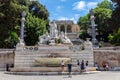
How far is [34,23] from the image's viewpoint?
56531 millimetres

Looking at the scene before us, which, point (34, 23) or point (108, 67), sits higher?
point (34, 23)

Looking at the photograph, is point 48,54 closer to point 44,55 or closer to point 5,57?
point 44,55

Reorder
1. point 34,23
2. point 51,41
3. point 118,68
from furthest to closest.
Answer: point 34,23
point 51,41
point 118,68

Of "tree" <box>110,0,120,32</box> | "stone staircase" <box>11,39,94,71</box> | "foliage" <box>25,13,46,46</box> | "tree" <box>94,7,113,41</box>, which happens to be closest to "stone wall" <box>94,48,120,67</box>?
"stone staircase" <box>11,39,94,71</box>

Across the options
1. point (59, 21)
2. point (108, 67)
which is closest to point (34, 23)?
point (108, 67)

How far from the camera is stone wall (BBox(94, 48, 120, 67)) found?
34562mm

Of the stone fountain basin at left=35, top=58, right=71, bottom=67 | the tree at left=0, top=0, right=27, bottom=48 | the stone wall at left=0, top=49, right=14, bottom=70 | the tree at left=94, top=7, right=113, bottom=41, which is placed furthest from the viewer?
the tree at left=94, top=7, right=113, bottom=41

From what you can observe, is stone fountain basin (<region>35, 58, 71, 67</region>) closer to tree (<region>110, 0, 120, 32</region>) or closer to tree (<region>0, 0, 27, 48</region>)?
tree (<region>0, 0, 27, 48</region>)

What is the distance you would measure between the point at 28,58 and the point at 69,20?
67810 millimetres

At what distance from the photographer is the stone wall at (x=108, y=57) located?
1361 inches

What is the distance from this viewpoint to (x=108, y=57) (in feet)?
115

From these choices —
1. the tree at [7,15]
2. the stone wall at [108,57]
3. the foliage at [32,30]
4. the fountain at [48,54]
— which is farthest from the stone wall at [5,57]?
the foliage at [32,30]

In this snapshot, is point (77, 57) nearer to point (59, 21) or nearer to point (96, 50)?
point (96, 50)

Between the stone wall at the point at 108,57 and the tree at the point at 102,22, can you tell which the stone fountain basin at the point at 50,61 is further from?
the tree at the point at 102,22
